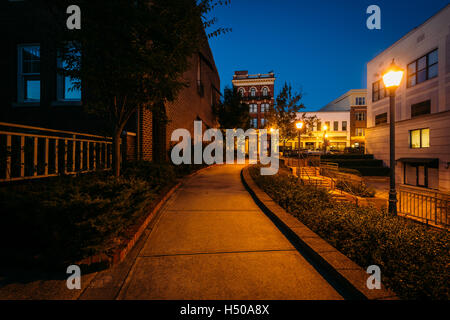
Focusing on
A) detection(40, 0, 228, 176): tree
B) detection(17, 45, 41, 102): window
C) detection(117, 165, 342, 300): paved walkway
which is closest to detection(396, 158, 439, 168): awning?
detection(117, 165, 342, 300): paved walkway

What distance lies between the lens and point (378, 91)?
24.8 m

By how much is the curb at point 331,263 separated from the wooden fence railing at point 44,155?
4.78m

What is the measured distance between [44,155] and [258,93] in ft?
139

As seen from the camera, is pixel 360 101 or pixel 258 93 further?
pixel 360 101

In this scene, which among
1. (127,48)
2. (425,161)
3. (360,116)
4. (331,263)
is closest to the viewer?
(331,263)

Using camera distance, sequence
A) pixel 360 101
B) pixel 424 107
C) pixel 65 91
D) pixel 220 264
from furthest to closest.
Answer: pixel 360 101, pixel 424 107, pixel 65 91, pixel 220 264

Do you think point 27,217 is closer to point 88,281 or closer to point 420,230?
point 88,281

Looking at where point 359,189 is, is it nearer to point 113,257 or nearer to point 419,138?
point 419,138

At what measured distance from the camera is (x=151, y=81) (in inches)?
185

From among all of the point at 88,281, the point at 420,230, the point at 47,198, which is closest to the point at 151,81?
the point at 47,198

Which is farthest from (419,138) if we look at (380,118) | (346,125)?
(346,125)

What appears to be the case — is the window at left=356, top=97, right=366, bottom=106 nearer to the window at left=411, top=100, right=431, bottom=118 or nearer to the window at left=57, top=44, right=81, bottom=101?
the window at left=411, top=100, right=431, bottom=118

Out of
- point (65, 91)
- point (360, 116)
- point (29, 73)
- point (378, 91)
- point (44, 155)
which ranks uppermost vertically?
point (360, 116)
